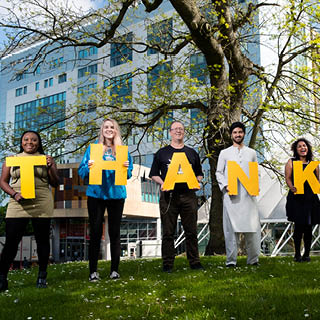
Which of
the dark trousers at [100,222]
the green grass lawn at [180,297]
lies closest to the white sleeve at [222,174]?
the green grass lawn at [180,297]

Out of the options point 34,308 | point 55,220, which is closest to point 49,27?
point 34,308

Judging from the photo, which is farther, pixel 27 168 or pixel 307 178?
pixel 307 178

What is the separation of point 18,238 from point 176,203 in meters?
2.25

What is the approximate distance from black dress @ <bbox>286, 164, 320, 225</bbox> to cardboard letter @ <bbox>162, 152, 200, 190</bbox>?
2.29 metres

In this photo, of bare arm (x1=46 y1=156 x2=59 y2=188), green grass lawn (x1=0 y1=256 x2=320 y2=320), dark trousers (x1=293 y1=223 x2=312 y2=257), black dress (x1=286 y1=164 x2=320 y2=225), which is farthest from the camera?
dark trousers (x1=293 y1=223 x2=312 y2=257)

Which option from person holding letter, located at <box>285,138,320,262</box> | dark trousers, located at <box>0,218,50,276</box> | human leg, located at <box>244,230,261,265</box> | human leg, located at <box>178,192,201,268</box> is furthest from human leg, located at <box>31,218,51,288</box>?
person holding letter, located at <box>285,138,320,262</box>

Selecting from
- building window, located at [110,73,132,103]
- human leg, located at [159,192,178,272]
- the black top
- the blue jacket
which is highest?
building window, located at [110,73,132,103]

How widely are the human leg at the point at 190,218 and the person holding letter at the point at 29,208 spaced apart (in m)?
1.86

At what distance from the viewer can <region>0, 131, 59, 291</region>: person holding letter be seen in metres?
5.21

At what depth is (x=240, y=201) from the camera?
21.2 feet

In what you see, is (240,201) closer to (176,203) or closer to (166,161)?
(176,203)

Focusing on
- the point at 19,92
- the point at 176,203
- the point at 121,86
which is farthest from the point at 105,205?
the point at 19,92

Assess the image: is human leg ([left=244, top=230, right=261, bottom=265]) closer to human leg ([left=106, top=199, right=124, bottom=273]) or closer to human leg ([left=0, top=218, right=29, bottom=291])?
human leg ([left=106, top=199, right=124, bottom=273])

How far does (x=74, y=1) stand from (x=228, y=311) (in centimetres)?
1051
